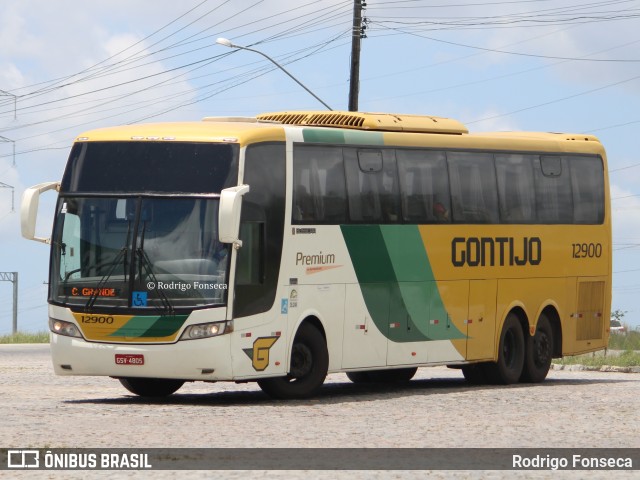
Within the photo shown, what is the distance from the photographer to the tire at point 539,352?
26562 mm

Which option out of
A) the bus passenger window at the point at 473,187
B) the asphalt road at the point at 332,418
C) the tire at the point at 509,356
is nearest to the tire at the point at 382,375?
the asphalt road at the point at 332,418

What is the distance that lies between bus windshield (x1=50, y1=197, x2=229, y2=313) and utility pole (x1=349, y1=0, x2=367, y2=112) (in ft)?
74.1

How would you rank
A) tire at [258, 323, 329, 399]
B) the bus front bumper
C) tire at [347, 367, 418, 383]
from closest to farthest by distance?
the bus front bumper → tire at [258, 323, 329, 399] → tire at [347, 367, 418, 383]

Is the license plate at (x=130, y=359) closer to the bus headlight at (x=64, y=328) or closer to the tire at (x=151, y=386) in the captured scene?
the bus headlight at (x=64, y=328)

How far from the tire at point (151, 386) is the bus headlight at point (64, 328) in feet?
5.07

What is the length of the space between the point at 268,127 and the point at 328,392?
15.2 feet

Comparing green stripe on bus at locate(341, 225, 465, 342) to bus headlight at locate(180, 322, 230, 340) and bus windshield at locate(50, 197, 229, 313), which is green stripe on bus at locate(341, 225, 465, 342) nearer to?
bus windshield at locate(50, 197, 229, 313)

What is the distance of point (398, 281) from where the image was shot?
23.2 metres

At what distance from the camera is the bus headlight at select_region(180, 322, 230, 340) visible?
19.5 m

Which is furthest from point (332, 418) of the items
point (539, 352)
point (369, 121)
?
point (539, 352)

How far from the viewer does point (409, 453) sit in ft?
46.1

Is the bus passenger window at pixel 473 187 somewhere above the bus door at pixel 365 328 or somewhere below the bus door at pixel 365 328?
above

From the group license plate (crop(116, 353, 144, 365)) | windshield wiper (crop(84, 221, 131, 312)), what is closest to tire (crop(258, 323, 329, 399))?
license plate (crop(116, 353, 144, 365))

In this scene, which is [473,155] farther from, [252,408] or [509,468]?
[509,468]
